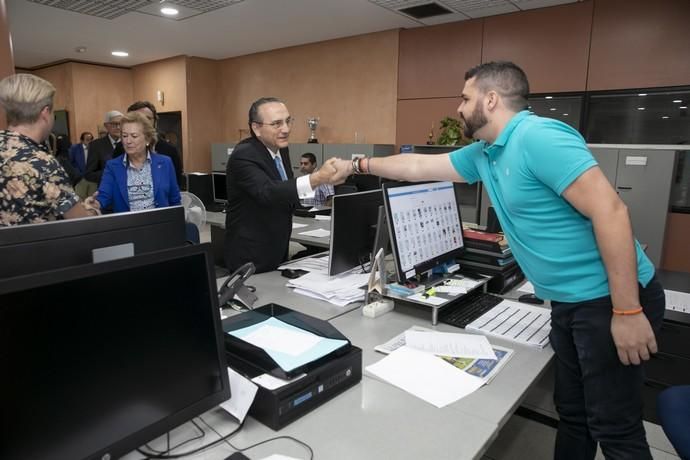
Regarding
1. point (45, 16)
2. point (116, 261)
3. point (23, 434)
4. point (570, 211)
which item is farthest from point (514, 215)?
point (45, 16)

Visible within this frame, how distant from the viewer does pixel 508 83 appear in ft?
4.82

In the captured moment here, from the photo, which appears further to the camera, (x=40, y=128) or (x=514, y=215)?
(x=40, y=128)

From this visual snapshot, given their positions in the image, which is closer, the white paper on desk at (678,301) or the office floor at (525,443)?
the office floor at (525,443)

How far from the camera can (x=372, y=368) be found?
130 centimetres

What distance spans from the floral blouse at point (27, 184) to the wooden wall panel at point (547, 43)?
4533mm

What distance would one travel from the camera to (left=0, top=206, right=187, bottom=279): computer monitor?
1.08 meters

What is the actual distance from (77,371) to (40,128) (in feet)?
5.43

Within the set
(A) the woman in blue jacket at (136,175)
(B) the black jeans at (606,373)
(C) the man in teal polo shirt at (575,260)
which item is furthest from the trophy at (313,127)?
(B) the black jeans at (606,373)

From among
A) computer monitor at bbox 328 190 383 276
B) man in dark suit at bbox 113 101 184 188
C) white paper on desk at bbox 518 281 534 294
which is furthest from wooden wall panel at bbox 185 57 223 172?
white paper on desk at bbox 518 281 534 294

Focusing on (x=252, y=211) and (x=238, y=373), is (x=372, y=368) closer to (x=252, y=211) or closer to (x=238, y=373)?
(x=238, y=373)

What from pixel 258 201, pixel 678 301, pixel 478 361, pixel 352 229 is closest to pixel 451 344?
pixel 478 361

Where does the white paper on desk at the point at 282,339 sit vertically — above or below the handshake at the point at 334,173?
below

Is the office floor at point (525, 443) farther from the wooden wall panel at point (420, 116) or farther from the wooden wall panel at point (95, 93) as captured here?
the wooden wall panel at point (95, 93)

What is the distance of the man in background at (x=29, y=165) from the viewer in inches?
70.4
